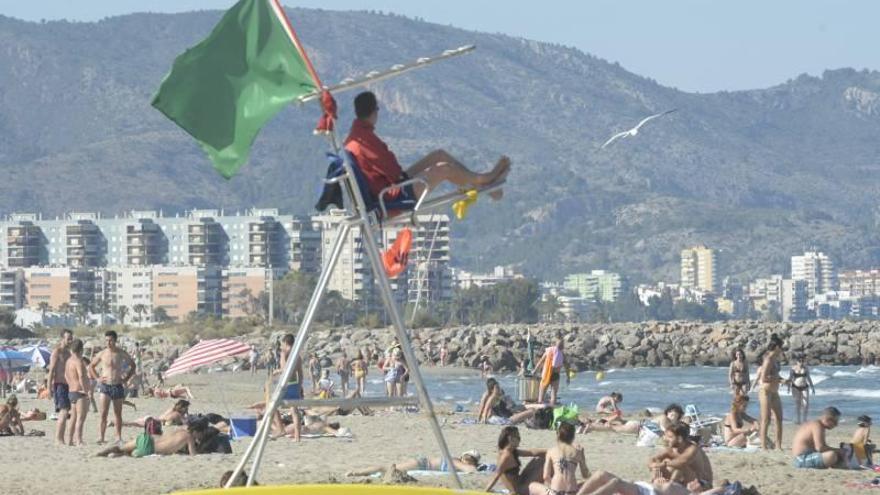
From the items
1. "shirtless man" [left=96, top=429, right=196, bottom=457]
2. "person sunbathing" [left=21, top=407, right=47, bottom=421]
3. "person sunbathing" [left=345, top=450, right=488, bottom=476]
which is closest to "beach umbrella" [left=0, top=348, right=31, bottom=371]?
"person sunbathing" [left=21, top=407, right=47, bottom=421]

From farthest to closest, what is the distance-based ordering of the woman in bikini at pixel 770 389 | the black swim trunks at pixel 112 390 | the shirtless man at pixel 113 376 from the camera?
the woman in bikini at pixel 770 389, the black swim trunks at pixel 112 390, the shirtless man at pixel 113 376

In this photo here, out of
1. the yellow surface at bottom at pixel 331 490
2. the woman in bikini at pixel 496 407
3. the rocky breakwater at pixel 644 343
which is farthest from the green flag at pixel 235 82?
the rocky breakwater at pixel 644 343

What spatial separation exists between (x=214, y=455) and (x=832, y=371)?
199 ft

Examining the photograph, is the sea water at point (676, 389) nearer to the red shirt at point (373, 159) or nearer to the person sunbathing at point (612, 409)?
the person sunbathing at point (612, 409)

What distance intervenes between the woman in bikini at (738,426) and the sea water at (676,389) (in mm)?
10485

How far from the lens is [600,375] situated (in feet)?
223

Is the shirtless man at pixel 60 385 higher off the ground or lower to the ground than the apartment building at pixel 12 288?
lower

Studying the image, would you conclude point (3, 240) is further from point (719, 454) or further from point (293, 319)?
point (719, 454)

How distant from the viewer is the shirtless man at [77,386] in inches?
686

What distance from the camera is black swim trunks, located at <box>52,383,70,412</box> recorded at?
18109 millimetres

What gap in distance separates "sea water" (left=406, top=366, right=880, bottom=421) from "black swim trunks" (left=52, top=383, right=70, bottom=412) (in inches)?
614

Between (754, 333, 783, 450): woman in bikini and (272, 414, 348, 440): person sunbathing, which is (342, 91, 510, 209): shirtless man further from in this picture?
(272, 414, 348, 440): person sunbathing

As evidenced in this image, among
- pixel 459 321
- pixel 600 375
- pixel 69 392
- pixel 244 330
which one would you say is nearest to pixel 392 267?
pixel 69 392

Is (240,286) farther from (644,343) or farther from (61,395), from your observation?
(61,395)
